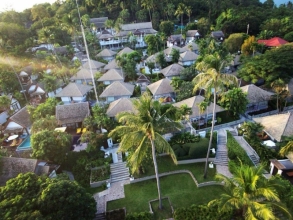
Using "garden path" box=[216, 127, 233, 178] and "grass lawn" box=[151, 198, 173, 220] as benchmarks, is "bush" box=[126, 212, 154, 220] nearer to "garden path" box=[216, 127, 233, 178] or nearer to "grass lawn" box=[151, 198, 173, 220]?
"grass lawn" box=[151, 198, 173, 220]

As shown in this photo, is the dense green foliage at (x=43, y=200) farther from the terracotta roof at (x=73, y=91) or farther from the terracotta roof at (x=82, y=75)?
the terracotta roof at (x=82, y=75)

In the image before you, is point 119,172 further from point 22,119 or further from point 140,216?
point 22,119

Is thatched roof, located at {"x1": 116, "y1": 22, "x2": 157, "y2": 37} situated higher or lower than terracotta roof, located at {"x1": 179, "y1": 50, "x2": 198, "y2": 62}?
higher

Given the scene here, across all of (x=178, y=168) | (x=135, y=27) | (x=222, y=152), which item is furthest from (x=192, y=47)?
(x=178, y=168)

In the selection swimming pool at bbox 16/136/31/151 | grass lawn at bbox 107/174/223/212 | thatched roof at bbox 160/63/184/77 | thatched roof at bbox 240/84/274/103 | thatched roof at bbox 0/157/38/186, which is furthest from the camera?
thatched roof at bbox 160/63/184/77

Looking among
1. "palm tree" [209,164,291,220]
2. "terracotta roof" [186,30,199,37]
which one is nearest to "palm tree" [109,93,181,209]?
"palm tree" [209,164,291,220]

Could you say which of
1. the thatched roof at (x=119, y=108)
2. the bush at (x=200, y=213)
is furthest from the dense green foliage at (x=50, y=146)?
the bush at (x=200, y=213)
